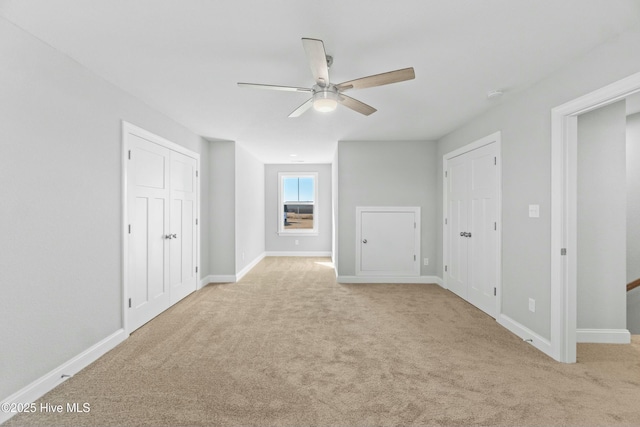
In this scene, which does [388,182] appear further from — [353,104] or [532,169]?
[353,104]

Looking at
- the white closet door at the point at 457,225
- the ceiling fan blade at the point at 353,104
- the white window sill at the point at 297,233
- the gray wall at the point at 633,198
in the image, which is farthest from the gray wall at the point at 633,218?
the white window sill at the point at 297,233

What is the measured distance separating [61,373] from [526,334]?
3832mm

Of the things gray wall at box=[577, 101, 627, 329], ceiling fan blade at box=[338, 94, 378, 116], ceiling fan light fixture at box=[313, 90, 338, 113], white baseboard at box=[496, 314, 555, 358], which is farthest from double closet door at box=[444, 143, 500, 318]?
ceiling fan light fixture at box=[313, 90, 338, 113]

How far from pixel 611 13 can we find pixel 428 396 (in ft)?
8.37

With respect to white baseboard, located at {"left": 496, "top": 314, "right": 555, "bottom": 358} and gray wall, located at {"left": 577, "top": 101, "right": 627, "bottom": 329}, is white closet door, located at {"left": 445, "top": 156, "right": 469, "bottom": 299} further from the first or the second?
gray wall, located at {"left": 577, "top": 101, "right": 627, "bottom": 329}

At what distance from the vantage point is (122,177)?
2807mm

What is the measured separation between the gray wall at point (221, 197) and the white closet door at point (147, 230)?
4.37 feet

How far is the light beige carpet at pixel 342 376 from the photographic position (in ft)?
5.75

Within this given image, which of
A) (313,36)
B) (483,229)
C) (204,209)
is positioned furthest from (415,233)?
(313,36)

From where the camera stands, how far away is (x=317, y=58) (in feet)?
5.82

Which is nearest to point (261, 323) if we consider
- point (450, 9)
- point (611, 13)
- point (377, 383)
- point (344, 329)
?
point (344, 329)

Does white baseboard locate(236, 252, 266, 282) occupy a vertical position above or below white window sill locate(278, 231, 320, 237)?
below

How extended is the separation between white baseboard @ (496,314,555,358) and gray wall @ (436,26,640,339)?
4 cm

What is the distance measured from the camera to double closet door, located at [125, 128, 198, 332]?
118 inches
